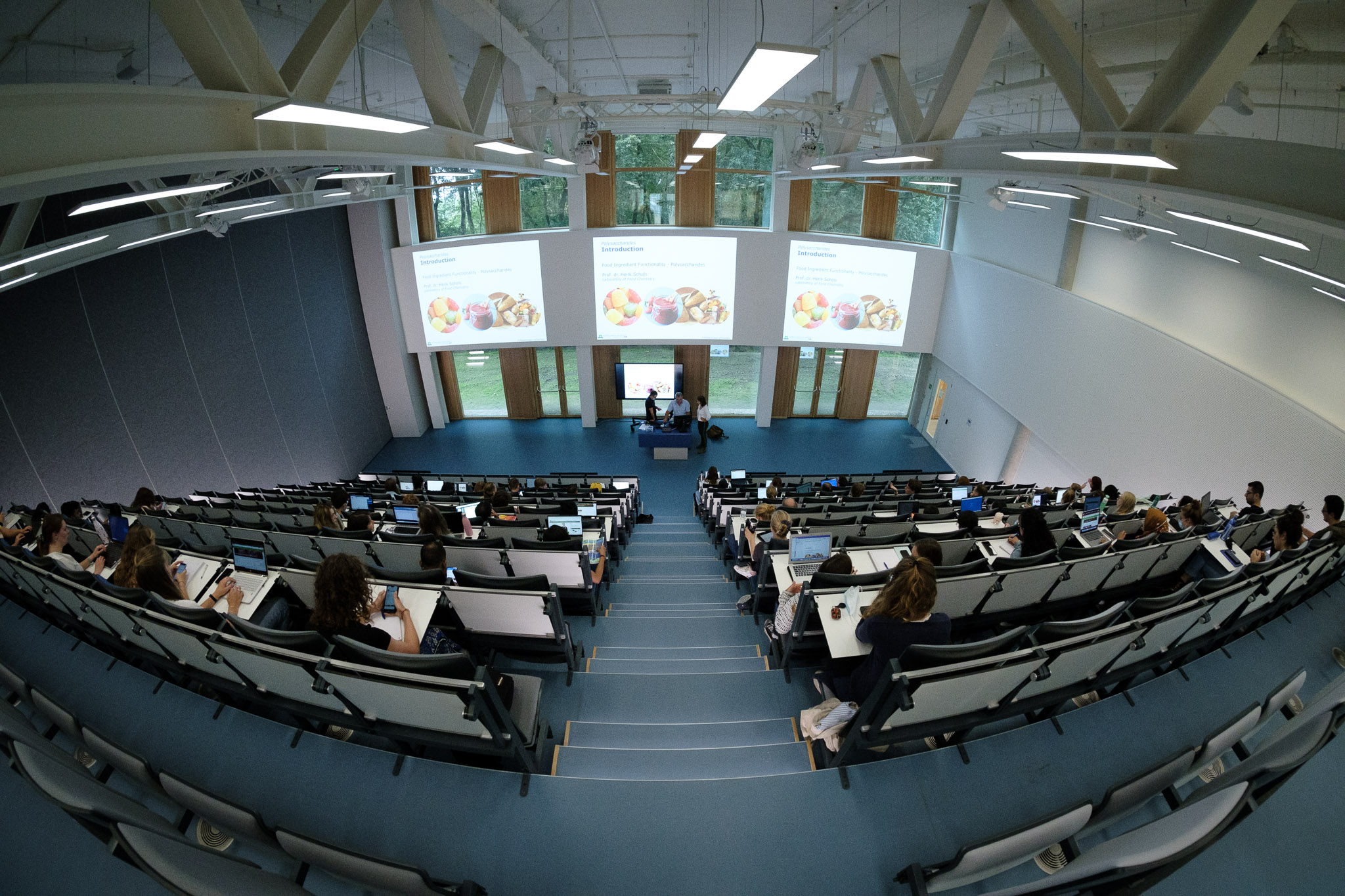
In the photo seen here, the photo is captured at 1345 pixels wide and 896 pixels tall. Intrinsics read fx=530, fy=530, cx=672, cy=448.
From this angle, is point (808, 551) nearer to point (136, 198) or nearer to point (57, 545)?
point (136, 198)

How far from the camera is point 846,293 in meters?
12.5

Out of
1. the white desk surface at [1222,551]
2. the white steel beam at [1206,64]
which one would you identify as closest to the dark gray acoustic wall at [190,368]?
the white steel beam at [1206,64]

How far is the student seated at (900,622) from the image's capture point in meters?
3.03

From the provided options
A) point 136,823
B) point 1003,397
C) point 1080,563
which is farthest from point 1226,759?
point 1003,397

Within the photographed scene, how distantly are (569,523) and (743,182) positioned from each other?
9.78m

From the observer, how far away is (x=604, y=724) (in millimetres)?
3582

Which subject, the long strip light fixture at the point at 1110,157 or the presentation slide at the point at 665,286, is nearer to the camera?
the long strip light fixture at the point at 1110,157

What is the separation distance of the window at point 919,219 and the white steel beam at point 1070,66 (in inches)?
378

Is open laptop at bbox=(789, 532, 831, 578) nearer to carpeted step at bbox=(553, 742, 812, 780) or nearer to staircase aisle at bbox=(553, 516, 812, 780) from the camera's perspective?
staircase aisle at bbox=(553, 516, 812, 780)

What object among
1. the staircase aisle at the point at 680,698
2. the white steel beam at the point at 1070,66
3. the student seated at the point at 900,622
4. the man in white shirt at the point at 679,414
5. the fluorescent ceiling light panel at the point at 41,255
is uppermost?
the white steel beam at the point at 1070,66

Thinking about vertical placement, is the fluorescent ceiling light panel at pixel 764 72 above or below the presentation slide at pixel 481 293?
above

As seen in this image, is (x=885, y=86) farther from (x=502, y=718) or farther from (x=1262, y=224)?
(x=502, y=718)

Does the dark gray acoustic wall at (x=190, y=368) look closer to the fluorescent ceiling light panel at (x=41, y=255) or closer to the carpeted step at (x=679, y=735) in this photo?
the fluorescent ceiling light panel at (x=41, y=255)

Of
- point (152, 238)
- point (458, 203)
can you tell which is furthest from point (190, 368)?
point (458, 203)
